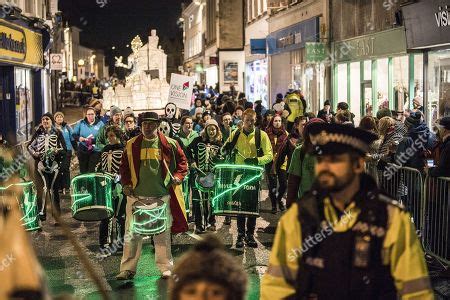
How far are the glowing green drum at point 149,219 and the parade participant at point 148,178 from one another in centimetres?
7

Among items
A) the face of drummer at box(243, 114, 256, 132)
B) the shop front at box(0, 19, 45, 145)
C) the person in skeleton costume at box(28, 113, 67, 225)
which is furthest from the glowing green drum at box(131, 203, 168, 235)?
the shop front at box(0, 19, 45, 145)

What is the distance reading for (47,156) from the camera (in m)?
13.0

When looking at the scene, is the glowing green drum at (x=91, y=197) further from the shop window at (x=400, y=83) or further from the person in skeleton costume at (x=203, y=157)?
the shop window at (x=400, y=83)

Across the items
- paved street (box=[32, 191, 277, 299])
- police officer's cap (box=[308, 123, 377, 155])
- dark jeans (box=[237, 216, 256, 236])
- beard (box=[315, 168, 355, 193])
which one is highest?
police officer's cap (box=[308, 123, 377, 155])

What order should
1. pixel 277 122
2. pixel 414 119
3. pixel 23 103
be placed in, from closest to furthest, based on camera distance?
pixel 414 119 → pixel 277 122 → pixel 23 103

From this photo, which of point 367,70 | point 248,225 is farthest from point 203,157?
point 367,70

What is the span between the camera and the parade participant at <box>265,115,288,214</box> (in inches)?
504

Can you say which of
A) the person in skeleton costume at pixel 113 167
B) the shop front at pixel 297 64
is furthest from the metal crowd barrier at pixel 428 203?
the shop front at pixel 297 64

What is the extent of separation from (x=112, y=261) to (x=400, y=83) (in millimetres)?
11748

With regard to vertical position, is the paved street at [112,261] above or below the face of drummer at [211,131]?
below

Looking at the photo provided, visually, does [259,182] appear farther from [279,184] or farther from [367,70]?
[367,70]

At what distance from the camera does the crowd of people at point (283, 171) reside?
3869mm

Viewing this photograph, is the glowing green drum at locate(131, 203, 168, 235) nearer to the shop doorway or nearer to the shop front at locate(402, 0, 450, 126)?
the shop front at locate(402, 0, 450, 126)

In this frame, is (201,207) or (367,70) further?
(367,70)
